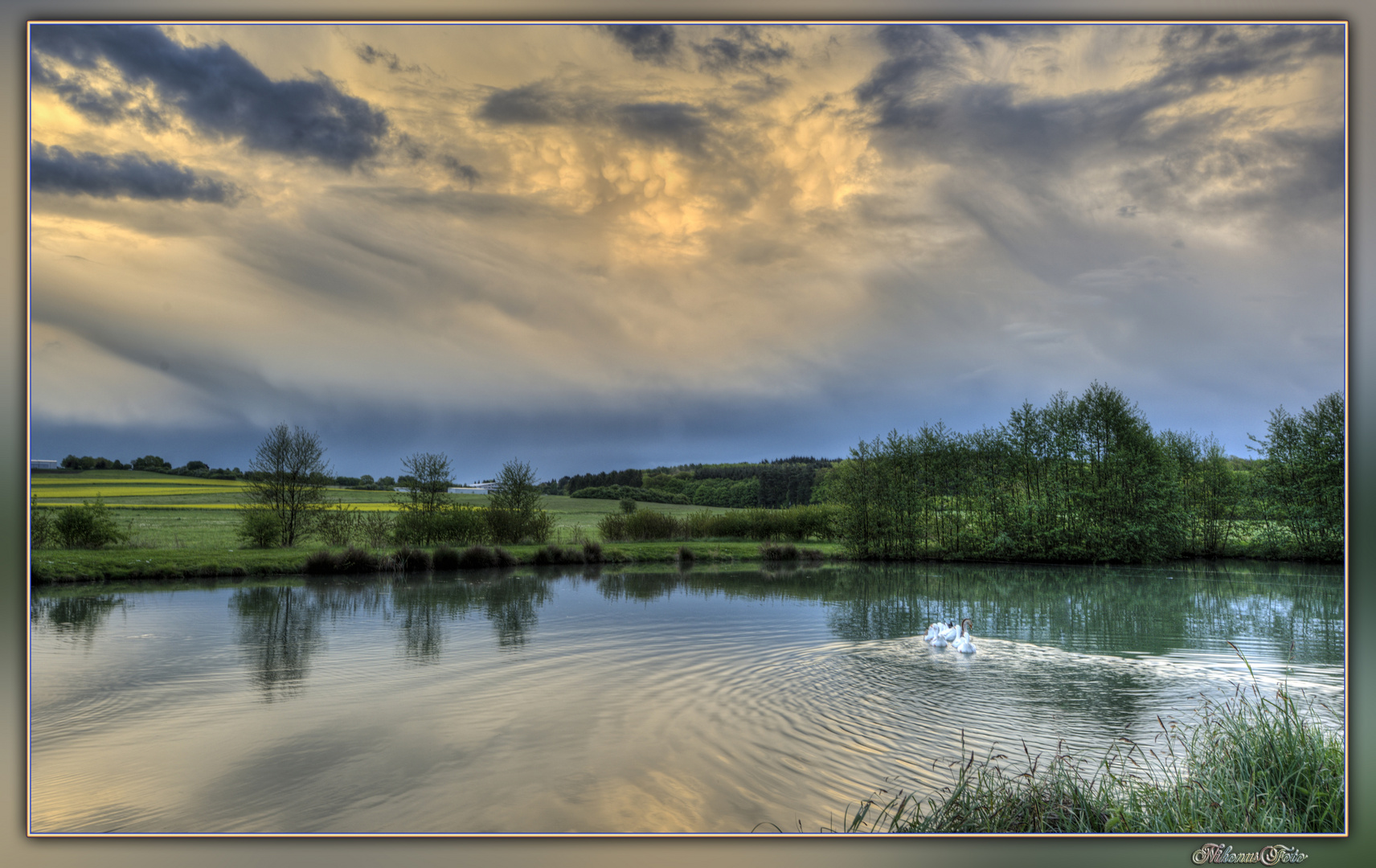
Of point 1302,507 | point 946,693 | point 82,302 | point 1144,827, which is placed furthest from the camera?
point 1302,507

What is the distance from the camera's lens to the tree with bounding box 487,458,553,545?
2112 centimetres

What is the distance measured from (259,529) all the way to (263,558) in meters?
2.23

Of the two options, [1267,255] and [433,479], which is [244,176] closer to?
[1267,255]

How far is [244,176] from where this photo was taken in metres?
6.40

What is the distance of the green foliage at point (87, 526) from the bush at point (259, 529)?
9.71ft

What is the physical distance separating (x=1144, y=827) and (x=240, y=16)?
257 inches

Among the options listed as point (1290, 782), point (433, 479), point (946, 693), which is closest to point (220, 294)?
point (946, 693)

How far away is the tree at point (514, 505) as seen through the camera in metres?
21.1

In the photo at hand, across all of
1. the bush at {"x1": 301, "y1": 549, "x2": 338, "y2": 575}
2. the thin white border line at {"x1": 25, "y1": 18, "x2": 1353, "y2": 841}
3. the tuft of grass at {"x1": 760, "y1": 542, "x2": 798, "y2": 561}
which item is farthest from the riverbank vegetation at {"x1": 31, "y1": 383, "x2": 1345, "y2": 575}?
the thin white border line at {"x1": 25, "y1": 18, "x2": 1353, "y2": 841}

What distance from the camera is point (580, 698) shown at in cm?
617

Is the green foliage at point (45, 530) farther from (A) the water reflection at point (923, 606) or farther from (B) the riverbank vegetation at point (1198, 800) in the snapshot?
(B) the riverbank vegetation at point (1198, 800)

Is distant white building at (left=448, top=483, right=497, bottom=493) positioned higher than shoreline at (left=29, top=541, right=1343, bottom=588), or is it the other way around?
distant white building at (left=448, top=483, right=497, bottom=493)

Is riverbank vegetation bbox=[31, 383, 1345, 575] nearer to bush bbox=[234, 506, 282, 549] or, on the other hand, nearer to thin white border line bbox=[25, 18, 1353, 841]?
bush bbox=[234, 506, 282, 549]

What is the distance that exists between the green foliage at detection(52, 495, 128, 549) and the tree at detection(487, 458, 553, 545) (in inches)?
363
